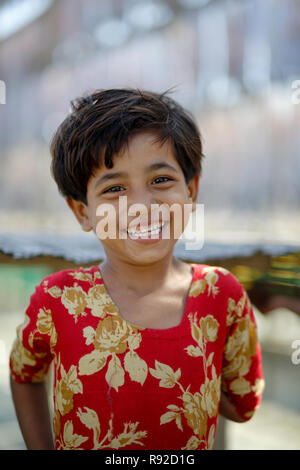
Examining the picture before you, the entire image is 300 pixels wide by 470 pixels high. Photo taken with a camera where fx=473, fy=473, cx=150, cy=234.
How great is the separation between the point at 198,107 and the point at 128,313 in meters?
0.72

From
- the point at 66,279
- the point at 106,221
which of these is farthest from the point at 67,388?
the point at 106,221

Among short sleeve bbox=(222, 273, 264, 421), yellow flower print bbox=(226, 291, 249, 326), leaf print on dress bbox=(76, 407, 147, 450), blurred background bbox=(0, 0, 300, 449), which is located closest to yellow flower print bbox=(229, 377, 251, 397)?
short sleeve bbox=(222, 273, 264, 421)

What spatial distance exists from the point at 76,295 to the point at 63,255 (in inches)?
14.4

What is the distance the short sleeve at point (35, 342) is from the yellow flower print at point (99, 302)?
73 millimetres

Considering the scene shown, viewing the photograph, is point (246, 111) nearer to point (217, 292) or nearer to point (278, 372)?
point (217, 292)

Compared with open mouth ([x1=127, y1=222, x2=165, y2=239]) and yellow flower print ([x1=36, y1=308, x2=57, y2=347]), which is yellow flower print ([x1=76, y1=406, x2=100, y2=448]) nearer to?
yellow flower print ([x1=36, y1=308, x2=57, y2=347])

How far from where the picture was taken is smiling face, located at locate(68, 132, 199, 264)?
30.9 inches

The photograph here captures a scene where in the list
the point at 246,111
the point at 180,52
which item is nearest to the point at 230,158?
the point at 246,111

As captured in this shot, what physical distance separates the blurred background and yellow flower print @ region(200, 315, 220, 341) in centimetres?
43

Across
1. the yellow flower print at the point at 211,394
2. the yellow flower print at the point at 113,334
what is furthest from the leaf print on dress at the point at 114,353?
the yellow flower print at the point at 211,394

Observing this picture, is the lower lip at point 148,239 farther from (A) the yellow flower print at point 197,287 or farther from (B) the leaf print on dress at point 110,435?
(B) the leaf print on dress at point 110,435

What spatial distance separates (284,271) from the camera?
4.05 feet

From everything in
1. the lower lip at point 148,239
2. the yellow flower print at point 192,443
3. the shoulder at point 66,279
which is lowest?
the yellow flower print at point 192,443

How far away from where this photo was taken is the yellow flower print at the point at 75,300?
0.81m
